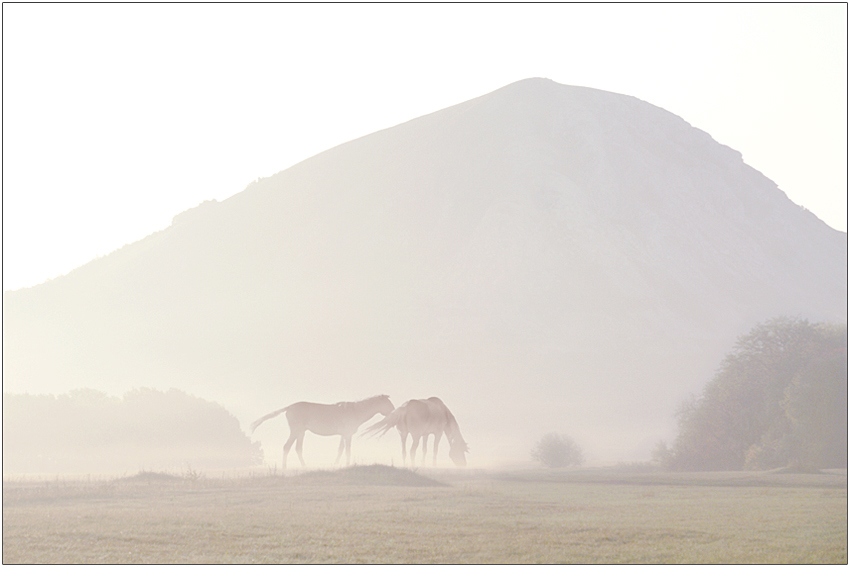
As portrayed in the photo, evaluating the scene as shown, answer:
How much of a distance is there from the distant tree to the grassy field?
2265cm

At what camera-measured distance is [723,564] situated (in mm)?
22594

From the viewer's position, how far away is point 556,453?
2173 inches

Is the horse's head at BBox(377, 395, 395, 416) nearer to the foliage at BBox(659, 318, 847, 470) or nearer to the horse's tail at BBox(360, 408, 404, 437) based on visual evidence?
the horse's tail at BBox(360, 408, 404, 437)

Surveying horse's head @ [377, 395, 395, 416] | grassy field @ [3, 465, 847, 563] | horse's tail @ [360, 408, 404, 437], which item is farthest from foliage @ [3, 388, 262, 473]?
grassy field @ [3, 465, 847, 563]

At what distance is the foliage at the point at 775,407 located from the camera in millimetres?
37656

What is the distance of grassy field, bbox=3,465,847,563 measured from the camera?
23031 millimetres

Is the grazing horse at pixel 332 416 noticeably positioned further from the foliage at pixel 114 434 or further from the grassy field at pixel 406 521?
the foliage at pixel 114 434

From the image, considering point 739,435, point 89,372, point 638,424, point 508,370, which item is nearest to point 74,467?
point 739,435

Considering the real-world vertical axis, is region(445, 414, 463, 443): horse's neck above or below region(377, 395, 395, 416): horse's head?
below

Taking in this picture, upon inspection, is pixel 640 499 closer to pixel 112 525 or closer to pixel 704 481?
pixel 704 481

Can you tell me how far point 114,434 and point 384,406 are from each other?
21283mm

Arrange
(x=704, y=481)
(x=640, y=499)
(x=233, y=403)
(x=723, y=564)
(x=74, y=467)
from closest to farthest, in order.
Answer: (x=723, y=564) < (x=640, y=499) < (x=704, y=481) < (x=74, y=467) < (x=233, y=403)

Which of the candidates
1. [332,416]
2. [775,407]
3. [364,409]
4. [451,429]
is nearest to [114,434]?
[332,416]

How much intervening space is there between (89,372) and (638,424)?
117239mm
